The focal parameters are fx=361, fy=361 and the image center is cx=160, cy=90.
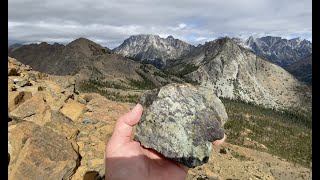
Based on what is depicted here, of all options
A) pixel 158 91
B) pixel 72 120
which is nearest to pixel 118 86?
pixel 72 120

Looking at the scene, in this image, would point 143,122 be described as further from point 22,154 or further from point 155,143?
point 22,154

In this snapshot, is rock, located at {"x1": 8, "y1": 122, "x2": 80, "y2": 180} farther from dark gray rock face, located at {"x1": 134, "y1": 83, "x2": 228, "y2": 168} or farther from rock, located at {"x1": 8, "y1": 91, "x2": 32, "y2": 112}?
dark gray rock face, located at {"x1": 134, "y1": 83, "x2": 228, "y2": 168}

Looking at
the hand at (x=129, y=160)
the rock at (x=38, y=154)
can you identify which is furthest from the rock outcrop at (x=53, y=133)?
the hand at (x=129, y=160)

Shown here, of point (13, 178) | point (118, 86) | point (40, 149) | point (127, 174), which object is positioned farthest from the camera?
point (118, 86)

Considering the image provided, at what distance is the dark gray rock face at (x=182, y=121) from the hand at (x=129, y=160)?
83 centimetres

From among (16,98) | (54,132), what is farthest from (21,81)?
(54,132)

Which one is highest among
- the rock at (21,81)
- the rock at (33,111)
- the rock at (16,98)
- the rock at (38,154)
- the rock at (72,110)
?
the rock at (21,81)

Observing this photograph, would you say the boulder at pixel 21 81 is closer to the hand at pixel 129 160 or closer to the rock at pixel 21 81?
the rock at pixel 21 81

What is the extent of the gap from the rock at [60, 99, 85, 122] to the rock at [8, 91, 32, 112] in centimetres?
240

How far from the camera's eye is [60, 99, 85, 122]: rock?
2255 centimetres

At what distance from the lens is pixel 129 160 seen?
5844 millimetres

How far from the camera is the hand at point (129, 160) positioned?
19.0 ft
